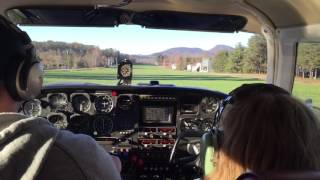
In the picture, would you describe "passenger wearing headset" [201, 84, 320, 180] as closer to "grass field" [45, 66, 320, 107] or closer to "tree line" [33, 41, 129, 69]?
"grass field" [45, 66, 320, 107]

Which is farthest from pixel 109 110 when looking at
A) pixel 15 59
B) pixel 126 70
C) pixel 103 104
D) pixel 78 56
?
pixel 15 59

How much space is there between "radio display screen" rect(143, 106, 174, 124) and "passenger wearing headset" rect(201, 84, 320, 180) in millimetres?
3842

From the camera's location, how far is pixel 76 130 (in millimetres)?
5426

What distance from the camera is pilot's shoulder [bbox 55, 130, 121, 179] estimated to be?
4.47ft

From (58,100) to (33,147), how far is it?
4085mm

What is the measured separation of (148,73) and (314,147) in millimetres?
5002

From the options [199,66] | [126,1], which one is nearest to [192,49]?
[199,66]

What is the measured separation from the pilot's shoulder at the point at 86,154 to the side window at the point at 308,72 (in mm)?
2747

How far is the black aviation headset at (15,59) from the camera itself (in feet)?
4.87

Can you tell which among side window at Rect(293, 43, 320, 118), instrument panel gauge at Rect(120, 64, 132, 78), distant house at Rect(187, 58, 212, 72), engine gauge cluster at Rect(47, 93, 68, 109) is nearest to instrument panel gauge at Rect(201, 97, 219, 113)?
distant house at Rect(187, 58, 212, 72)

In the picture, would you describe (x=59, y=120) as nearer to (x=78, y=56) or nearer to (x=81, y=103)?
(x=81, y=103)

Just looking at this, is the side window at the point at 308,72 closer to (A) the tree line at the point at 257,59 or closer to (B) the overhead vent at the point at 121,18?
(A) the tree line at the point at 257,59

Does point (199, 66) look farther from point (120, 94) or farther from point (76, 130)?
point (76, 130)

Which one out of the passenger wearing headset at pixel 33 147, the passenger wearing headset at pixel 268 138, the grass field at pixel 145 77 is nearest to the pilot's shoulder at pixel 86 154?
the passenger wearing headset at pixel 33 147
